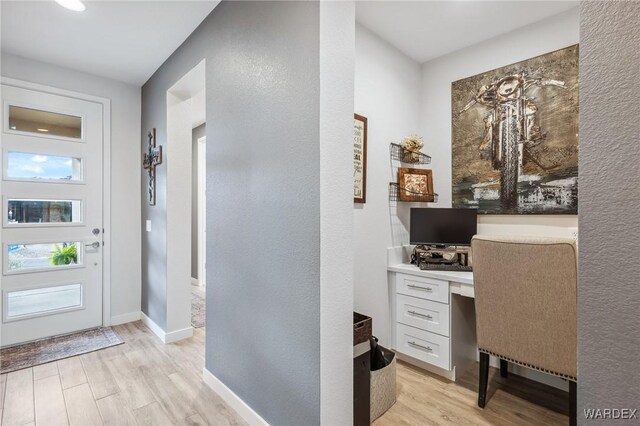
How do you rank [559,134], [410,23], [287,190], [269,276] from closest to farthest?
[287,190]
[269,276]
[559,134]
[410,23]

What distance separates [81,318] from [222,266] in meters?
2.13

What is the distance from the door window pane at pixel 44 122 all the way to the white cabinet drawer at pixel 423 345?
3537 millimetres

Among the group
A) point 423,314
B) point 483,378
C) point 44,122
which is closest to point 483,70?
point 423,314

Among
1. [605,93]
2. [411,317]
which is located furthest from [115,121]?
[605,93]

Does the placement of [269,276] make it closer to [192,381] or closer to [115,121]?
[192,381]

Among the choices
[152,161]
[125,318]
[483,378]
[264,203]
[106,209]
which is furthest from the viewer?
[125,318]

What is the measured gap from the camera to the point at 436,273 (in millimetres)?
2201

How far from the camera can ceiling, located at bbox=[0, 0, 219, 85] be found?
2018mm

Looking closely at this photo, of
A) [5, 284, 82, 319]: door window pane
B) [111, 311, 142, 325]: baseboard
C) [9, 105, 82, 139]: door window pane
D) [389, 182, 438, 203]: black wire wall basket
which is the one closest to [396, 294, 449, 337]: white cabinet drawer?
[389, 182, 438, 203]: black wire wall basket

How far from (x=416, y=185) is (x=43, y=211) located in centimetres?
342

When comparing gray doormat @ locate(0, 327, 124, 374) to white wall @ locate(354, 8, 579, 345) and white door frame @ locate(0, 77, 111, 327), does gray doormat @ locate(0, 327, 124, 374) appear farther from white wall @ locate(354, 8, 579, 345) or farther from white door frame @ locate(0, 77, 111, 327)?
white wall @ locate(354, 8, 579, 345)

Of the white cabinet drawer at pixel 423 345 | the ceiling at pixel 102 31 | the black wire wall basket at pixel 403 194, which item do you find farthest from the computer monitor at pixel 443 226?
the ceiling at pixel 102 31

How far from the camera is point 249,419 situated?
1.72 metres

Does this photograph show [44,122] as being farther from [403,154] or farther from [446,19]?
[446,19]
